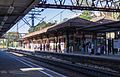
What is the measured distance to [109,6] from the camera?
1893 inches

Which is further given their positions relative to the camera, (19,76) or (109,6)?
(109,6)

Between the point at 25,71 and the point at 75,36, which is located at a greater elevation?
the point at 75,36

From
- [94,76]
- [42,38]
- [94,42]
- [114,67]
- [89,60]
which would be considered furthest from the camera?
[42,38]

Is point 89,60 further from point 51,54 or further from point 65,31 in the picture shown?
point 65,31

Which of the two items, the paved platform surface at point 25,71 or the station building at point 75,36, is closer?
the paved platform surface at point 25,71

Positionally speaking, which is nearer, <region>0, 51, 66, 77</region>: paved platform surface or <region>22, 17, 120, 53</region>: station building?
<region>0, 51, 66, 77</region>: paved platform surface

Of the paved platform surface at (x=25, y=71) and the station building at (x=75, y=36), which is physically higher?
the station building at (x=75, y=36)

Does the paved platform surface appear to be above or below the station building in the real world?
below

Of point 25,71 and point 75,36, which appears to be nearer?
point 25,71

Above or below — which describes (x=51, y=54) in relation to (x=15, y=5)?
below

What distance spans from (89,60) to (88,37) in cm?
2324

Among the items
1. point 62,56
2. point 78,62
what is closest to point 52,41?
point 62,56

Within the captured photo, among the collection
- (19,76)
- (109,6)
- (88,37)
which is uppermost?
(109,6)

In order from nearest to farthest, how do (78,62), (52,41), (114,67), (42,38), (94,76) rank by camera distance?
(94,76)
(114,67)
(78,62)
(52,41)
(42,38)
